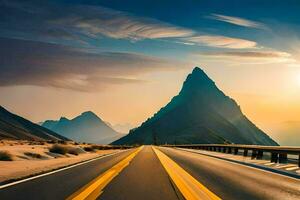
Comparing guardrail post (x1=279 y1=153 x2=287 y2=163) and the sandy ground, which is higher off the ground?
guardrail post (x1=279 y1=153 x2=287 y2=163)

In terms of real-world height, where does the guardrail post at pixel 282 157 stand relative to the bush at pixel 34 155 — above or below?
above

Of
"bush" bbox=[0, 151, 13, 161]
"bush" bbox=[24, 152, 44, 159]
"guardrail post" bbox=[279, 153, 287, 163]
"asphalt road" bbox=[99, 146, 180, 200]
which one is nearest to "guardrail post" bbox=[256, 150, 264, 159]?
"guardrail post" bbox=[279, 153, 287, 163]

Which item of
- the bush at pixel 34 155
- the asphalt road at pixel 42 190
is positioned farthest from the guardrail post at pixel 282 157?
the bush at pixel 34 155

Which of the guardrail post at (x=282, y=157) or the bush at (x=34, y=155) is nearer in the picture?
the guardrail post at (x=282, y=157)

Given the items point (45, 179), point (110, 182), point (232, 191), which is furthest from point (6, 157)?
point (232, 191)

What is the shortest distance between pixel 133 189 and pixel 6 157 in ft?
45.3

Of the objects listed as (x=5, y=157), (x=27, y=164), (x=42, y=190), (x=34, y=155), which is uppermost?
(x=34, y=155)

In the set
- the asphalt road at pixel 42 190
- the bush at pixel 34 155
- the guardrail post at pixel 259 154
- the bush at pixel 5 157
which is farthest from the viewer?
the guardrail post at pixel 259 154

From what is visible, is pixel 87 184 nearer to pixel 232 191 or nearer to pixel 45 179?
pixel 45 179

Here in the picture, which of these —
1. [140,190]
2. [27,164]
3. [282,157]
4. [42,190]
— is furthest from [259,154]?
[42,190]

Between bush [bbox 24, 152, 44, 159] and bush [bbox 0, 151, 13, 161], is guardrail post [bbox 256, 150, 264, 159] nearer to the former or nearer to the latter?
bush [bbox 24, 152, 44, 159]

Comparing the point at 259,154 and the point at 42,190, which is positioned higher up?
the point at 259,154

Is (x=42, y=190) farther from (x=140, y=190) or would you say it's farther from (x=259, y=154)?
(x=259, y=154)

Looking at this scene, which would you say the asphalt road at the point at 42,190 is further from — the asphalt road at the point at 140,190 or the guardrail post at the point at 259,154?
the guardrail post at the point at 259,154
